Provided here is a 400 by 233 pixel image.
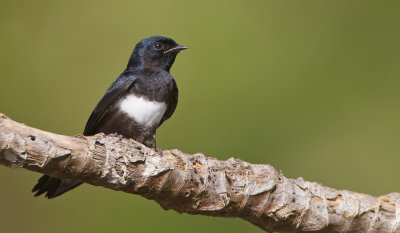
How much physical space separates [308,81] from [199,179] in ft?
5.85

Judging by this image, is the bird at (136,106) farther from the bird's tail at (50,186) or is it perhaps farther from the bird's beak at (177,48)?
the bird's tail at (50,186)

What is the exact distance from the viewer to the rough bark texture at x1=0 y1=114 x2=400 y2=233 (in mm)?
2732

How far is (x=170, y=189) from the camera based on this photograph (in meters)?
3.08

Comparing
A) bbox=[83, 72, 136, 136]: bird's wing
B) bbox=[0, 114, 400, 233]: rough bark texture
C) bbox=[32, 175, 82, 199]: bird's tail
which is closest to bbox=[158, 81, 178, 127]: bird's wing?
bbox=[83, 72, 136, 136]: bird's wing

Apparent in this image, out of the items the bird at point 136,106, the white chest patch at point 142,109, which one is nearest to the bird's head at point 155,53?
the bird at point 136,106

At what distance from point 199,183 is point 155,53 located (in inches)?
72.2

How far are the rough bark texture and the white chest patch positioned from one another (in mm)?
1059

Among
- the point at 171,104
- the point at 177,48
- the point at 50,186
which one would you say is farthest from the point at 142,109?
Answer: the point at 50,186

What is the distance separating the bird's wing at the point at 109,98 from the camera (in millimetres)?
4320

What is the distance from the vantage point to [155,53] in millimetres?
4770

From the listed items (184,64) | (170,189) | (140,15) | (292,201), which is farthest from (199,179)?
(140,15)

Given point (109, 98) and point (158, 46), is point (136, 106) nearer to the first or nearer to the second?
point (109, 98)

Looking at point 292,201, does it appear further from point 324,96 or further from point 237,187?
point 324,96

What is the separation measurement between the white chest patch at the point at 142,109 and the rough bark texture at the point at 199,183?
3.47 feet
